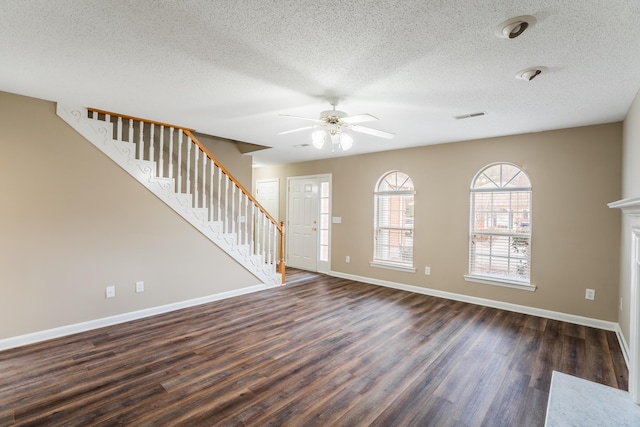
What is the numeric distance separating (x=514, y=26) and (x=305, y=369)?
112 inches

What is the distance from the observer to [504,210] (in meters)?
4.43

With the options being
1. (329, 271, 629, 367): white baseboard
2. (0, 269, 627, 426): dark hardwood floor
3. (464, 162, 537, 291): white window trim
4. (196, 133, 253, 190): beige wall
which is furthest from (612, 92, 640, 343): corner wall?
(196, 133, 253, 190): beige wall

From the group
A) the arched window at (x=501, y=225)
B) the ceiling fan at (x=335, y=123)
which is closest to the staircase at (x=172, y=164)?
the ceiling fan at (x=335, y=123)

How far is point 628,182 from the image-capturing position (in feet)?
10.2

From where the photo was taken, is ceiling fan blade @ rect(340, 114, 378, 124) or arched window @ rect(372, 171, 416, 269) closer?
ceiling fan blade @ rect(340, 114, 378, 124)

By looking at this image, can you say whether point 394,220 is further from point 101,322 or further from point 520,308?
point 101,322

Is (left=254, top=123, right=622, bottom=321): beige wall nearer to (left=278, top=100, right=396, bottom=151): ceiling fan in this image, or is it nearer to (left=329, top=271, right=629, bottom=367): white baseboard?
(left=329, top=271, right=629, bottom=367): white baseboard

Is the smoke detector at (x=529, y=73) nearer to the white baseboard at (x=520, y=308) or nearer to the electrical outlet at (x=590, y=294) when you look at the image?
the white baseboard at (x=520, y=308)

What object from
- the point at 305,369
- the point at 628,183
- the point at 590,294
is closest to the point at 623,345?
the point at 590,294

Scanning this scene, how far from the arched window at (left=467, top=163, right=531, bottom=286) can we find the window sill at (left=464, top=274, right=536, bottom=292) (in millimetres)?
13

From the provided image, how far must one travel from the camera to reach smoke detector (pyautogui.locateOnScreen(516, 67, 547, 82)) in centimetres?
233

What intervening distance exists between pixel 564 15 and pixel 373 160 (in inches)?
160

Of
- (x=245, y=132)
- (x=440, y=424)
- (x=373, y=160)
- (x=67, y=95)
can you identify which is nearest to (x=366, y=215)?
(x=373, y=160)

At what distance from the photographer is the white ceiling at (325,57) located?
67.7 inches
